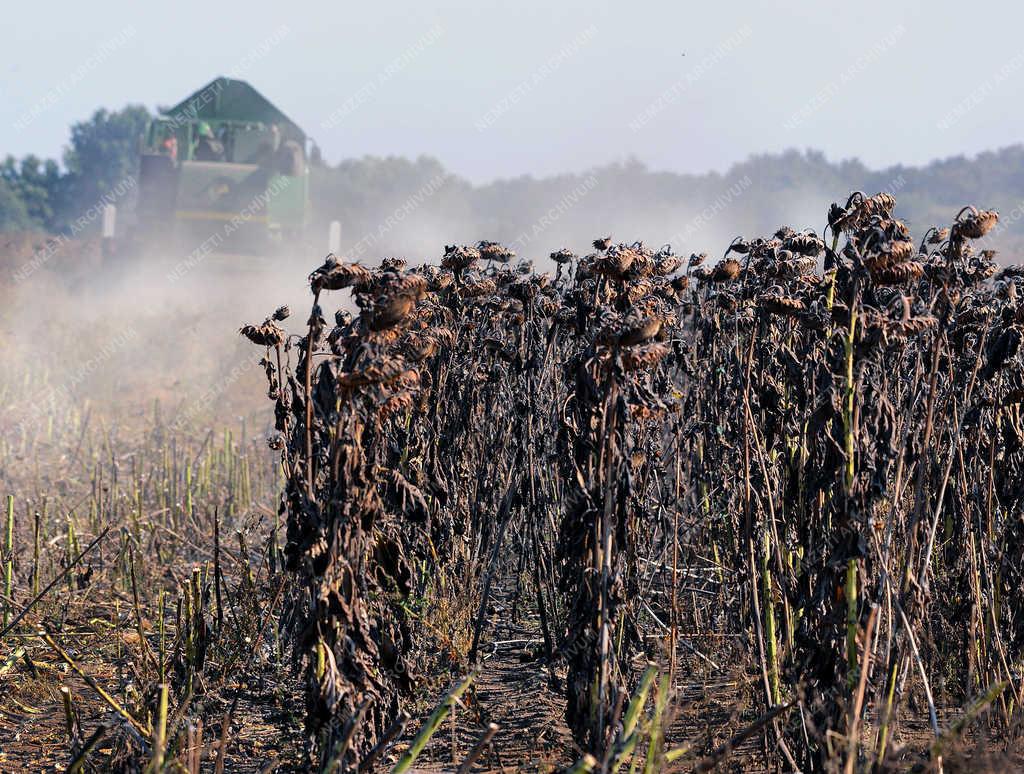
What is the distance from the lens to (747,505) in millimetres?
3484

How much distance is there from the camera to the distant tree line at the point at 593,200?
116 ft

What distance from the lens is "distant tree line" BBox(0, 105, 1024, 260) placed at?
116ft

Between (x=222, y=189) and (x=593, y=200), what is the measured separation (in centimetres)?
2575

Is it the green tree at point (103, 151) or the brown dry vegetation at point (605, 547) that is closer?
the brown dry vegetation at point (605, 547)

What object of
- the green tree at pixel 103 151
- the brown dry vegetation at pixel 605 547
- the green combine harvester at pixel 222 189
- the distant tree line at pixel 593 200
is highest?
the green tree at pixel 103 151

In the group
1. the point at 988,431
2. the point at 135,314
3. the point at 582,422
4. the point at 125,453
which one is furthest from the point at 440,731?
the point at 135,314

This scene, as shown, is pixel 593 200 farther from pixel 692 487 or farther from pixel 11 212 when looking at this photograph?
pixel 692 487

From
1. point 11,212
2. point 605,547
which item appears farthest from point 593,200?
point 605,547

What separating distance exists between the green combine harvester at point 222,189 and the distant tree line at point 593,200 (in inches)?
239

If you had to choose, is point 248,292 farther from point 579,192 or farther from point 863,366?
point 579,192

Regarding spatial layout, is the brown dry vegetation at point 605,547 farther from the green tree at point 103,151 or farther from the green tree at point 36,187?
the green tree at point 103,151

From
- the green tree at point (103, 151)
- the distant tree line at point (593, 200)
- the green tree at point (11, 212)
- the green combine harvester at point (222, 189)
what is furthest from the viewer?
the green tree at point (103, 151)

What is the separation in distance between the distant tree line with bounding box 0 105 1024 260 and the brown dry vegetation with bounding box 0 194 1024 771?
2276cm

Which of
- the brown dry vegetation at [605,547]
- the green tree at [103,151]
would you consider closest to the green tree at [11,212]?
the green tree at [103,151]
